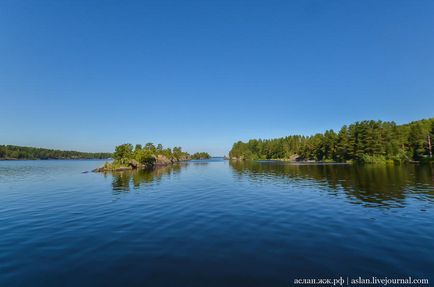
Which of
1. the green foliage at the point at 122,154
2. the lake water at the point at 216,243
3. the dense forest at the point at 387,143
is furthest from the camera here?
the green foliage at the point at 122,154

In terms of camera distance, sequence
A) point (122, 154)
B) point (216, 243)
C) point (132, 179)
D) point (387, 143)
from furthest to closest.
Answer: point (122, 154), point (387, 143), point (132, 179), point (216, 243)

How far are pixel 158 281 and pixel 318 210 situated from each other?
1736 centimetres

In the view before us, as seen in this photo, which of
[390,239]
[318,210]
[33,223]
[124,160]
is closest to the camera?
[390,239]

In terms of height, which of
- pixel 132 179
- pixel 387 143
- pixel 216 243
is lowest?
pixel 132 179

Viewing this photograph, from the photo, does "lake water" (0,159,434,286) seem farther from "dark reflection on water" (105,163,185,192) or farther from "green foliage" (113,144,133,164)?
"green foliage" (113,144,133,164)

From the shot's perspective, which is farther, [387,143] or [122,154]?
[122,154]

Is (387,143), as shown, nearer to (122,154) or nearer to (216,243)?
(216,243)

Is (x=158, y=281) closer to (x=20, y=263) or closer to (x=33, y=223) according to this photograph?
(x=20, y=263)

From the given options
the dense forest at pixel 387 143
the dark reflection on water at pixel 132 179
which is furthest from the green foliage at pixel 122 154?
the dense forest at pixel 387 143

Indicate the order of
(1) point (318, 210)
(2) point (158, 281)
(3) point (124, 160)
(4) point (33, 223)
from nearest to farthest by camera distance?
(2) point (158, 281) < (4) point (33, 223) < (1) point (318, 210) < (3) point (124, 160)

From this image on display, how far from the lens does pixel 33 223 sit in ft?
60.3

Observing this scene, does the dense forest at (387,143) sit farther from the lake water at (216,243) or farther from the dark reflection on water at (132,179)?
the dark reflection on water at (132,179)

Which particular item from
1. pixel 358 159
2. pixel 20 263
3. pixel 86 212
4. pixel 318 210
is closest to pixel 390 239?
pixel 318 210

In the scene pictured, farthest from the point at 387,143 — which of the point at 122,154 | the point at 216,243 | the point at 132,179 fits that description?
the point at 122,154
